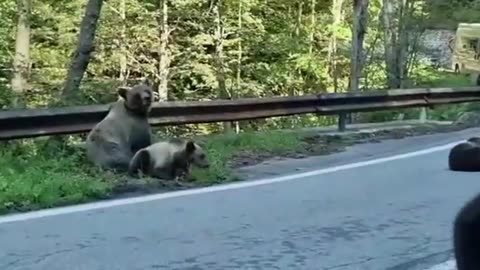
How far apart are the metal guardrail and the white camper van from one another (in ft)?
58.3

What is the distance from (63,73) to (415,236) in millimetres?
17252

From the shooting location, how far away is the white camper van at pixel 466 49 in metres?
34.8

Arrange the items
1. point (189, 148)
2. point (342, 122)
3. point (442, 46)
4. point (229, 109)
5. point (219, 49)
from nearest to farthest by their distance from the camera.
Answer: point (189, 148), point (229, 109), point (342, 122), point (219, 49), point (442, 46)

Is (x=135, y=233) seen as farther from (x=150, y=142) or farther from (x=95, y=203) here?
(x=150, y=142)

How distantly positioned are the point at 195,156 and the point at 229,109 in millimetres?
2940

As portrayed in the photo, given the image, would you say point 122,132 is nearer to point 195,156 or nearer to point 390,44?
point 195,156

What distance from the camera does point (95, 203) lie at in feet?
24.4

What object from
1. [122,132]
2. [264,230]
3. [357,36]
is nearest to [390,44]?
[357,36]

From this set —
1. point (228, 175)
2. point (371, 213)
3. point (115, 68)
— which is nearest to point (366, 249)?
point (371, 213)

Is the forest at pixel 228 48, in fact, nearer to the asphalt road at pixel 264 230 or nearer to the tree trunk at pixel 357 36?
the tree trunk at pixel 357 36

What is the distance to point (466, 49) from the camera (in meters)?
35.7

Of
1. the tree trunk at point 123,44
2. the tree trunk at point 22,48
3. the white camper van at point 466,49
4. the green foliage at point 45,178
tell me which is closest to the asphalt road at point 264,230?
the green foliage at point 45,178

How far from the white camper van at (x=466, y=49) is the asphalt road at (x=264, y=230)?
2680 cm

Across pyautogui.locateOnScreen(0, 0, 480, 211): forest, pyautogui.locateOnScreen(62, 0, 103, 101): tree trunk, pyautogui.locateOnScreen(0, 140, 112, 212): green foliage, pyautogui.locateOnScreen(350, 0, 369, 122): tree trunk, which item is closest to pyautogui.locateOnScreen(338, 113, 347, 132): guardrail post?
pyautogui.locateOnScreen(0, 0, 480, 211): forest
